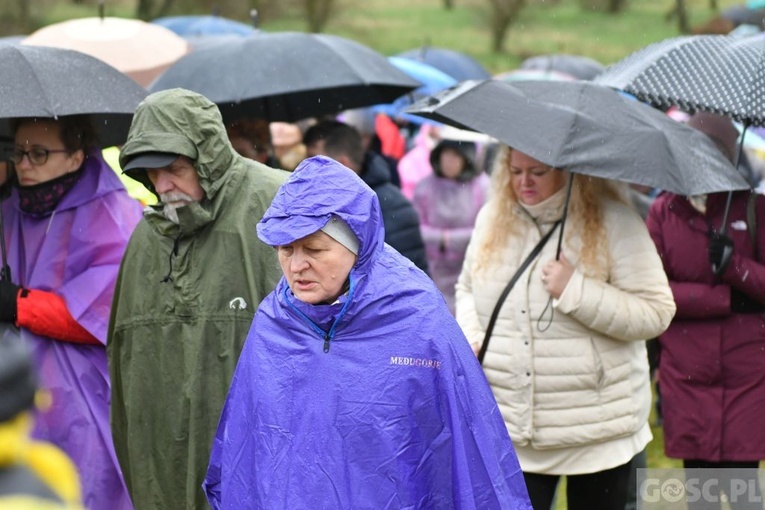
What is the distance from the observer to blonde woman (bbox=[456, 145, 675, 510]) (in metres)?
5.50

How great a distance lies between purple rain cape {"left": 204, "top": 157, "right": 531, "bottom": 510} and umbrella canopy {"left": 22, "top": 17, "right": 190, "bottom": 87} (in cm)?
621

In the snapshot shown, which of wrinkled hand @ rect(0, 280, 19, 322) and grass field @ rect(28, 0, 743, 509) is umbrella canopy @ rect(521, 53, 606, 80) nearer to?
wrinkled hand @ rect(0, 280, 19, 322)

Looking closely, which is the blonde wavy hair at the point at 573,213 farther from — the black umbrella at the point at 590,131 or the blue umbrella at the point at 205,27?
the blue umbrella at the point at 205,27

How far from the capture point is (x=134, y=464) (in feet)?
17.1

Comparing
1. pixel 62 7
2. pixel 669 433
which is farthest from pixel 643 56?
pixel 62 7

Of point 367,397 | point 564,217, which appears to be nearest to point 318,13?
point 564,217

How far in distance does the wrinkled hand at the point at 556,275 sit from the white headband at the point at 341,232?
1.59m

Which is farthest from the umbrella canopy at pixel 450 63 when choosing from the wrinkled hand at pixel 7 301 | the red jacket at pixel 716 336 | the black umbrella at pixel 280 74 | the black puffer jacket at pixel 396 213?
the wrinkled hand at pixel 7 301

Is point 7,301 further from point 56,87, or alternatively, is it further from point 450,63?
point 450,63

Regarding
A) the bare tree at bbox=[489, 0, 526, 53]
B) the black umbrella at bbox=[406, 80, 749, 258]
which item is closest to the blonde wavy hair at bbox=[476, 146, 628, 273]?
the black umbrella at bbox=[406, 80, 749, 258]

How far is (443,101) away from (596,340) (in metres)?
1.15

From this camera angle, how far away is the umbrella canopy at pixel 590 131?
5320mm

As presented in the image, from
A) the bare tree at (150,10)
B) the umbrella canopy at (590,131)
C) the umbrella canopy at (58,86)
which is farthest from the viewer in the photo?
the bare tree at (150,10)

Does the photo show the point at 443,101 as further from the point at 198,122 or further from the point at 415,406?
the point at 415,406
